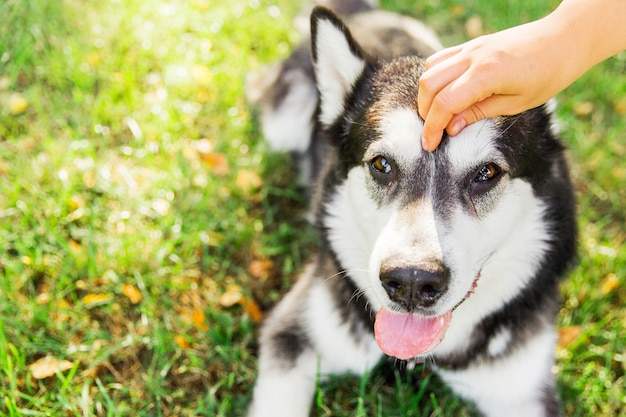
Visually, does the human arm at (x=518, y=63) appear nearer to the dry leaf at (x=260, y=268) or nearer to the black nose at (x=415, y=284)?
the black nose at (x=415, y=284)

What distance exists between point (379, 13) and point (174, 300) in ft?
9.24

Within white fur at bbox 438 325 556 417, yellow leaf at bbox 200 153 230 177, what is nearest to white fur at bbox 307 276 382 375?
white fur at bbox 438 325 556 417

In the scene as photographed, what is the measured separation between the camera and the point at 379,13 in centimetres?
491

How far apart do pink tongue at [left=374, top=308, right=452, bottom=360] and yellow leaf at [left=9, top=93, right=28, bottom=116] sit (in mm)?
3203

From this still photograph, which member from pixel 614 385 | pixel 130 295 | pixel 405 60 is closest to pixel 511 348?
pixel 614 385

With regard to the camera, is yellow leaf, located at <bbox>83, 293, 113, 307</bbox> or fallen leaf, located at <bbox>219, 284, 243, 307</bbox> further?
fallen leaf, located at <bbox>219, 284, 243, 307</bbox>

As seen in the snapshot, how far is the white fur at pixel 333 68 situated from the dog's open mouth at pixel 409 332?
1090 millimetres

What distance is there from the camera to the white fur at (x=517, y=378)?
2.96 m

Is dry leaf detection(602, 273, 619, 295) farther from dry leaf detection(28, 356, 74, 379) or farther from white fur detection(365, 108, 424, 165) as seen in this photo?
dry leaf detection(28, 356, 74, 379)

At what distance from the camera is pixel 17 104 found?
175 inches

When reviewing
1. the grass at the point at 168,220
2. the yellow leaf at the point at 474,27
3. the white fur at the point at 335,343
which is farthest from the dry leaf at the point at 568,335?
the yellow leaf at the point at 474,27

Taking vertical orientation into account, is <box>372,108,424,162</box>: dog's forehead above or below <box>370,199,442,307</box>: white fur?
above

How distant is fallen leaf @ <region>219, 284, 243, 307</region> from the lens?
371cm

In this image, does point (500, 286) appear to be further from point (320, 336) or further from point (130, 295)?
point (130, 295)
